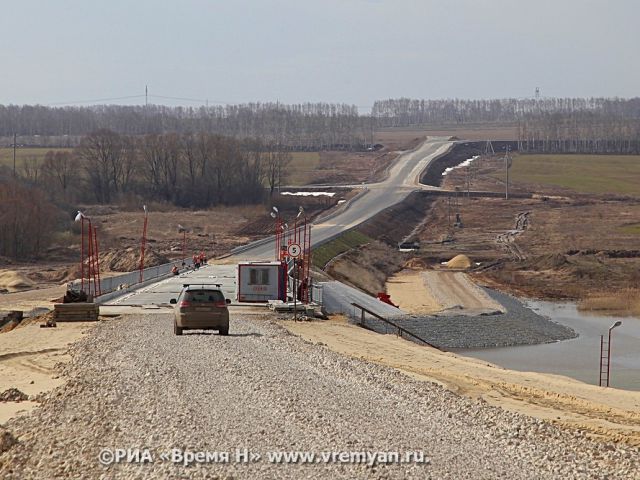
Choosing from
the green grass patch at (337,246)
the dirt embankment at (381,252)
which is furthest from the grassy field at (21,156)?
the green grass patch at (337,246)

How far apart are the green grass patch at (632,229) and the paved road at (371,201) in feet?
84.7

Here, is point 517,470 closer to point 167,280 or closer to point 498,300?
point 167,280

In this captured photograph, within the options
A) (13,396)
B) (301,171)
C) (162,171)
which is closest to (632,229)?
(162,171)

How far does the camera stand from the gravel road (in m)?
13.3

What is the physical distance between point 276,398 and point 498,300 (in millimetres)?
49837

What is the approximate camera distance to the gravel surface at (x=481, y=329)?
48.3 meters

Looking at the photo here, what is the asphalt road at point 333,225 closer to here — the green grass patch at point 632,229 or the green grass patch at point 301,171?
the green grass patch at point 301,171

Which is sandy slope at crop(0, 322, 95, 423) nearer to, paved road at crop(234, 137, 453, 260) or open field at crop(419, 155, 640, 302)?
paved road at crop(234, 137, 453, 260)

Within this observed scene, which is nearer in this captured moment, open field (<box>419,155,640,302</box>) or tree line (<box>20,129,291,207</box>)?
open field (<box>419,155,640,302</box>)

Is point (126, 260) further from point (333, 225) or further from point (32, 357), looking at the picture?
point (32, 357)

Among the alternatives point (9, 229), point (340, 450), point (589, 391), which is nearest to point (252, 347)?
point (589, 391)

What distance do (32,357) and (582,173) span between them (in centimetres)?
15390

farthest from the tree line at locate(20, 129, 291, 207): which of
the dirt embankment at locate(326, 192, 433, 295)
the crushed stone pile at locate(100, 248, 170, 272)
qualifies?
the crushed stone pile at locate(100, 248, 170, 272)

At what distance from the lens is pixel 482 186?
6250 inches
